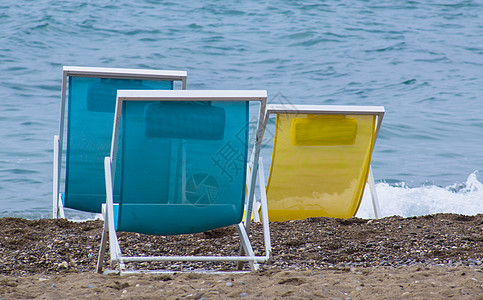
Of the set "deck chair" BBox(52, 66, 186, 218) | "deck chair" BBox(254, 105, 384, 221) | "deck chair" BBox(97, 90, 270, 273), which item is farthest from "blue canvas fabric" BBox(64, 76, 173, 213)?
"deck chair" BBox(97, 90, 270, 273)

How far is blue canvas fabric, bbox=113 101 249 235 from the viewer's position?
3.01 m

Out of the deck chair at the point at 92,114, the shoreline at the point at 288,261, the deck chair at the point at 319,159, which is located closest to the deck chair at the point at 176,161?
the shoreline at the point at 288,261

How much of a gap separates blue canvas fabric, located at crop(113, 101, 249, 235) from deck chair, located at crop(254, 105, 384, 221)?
2.82 ft

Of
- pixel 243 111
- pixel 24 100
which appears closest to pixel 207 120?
pixel 243 111

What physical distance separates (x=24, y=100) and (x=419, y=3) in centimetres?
1308

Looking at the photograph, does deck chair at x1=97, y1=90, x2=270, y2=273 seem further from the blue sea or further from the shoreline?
the blue sea

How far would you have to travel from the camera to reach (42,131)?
29.8 feet

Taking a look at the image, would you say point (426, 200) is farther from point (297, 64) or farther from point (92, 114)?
point (297, 64)

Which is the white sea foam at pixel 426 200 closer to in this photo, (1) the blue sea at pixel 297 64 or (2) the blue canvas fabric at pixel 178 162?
(1) the blue sea at pixel 297 64

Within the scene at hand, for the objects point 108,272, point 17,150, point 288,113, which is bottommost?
point 17,150

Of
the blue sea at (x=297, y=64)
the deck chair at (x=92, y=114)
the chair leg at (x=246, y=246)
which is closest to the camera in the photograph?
the chair leg at (x=246, y=246)

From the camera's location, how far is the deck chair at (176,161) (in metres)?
2.97

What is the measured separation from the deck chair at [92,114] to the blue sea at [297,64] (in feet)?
8.33

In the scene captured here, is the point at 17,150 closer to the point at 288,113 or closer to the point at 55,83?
the point at 55,83
